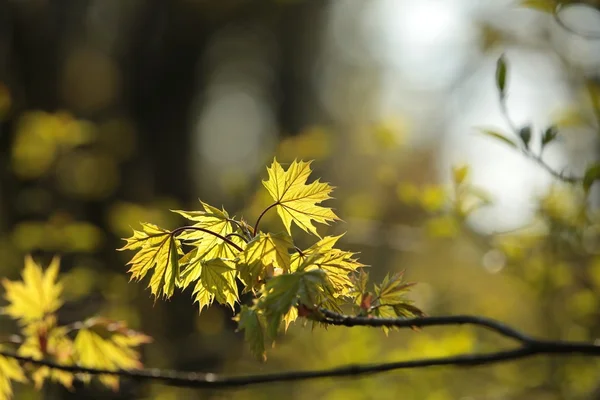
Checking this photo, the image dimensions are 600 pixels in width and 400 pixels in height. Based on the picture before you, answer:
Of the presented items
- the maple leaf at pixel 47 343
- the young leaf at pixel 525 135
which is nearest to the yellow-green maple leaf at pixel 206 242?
the maple leaf at pixel 47 343

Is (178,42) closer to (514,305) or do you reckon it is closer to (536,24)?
(536,24)

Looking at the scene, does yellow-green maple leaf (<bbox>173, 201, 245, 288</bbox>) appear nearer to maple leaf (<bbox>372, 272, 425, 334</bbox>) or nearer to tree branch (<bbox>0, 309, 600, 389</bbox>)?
tree branch (<bbox>0, 309, 600, 389</bbox>)

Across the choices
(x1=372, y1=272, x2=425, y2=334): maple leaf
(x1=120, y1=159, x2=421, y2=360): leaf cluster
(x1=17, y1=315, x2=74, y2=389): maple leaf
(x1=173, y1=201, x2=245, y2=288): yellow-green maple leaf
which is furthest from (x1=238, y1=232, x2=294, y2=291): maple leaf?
(x1=17, y1=315, x2=74, y2=389): maple leaf

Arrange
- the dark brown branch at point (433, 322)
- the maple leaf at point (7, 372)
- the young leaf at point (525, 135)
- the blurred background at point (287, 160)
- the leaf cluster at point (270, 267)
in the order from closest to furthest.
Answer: the dark brown branch at point (433, 322) < the leaf cluster at point (270, 267) < the maple leaf at point (7, 372) < the young leaf at point (525, 135) < the blurred background at point (287, 160)

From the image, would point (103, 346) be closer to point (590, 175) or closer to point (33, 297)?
point (33, 297)

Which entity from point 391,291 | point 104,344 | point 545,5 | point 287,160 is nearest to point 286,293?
point 391,291

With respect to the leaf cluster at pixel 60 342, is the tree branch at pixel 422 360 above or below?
above

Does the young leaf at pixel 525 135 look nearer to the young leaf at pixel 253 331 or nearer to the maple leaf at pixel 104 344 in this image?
the young leaf at pixel 253 331

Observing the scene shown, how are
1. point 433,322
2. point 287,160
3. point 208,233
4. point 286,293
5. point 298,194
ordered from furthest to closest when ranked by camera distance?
point 287,160 → point 298,194 → point 208,233 → point 286,293 → point 433,322
